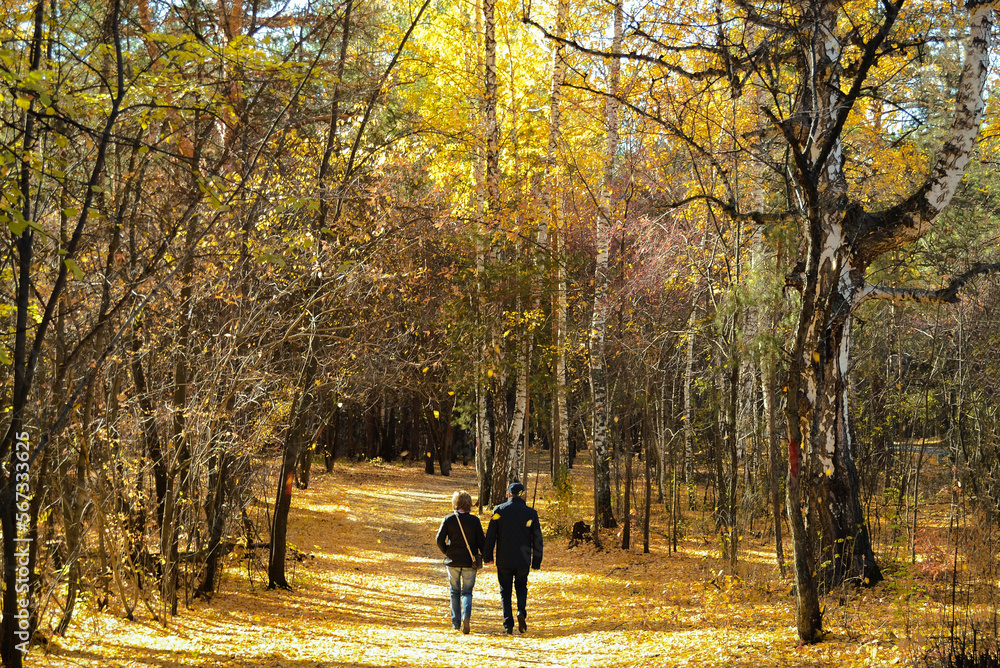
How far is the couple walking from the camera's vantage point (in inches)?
338

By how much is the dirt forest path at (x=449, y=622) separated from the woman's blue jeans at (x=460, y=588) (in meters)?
0.25

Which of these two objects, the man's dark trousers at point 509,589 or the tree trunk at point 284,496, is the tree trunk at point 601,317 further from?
the man's dark trousers at point 509,589

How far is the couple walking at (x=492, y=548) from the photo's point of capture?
859 centimetres

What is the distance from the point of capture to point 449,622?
32.3 ft

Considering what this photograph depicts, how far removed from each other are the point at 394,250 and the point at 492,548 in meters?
5.31

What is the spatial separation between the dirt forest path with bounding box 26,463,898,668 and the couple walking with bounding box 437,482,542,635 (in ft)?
1.18

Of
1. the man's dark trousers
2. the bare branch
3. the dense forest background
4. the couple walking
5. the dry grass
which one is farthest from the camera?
the man's dark trousers

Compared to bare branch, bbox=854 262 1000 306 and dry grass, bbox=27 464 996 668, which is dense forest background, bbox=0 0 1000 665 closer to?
bare branch, bbox=854 262 1000 306

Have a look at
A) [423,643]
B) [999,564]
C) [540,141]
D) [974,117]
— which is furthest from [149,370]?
[540,141]

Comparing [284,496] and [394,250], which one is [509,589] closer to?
[284,496]

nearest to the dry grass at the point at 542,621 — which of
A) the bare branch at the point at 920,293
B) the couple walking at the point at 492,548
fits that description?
the couple walking at the point at 492,548

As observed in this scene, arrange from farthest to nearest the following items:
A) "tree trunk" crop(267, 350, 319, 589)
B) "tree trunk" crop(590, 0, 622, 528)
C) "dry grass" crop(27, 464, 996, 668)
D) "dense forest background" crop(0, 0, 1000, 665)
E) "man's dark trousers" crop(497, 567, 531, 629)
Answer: "tree trunk" crop(590, 0, 622, 528)
"tree trunk" crop(267, 350, 319, 589)
"man's dark trousers" crop(497, 567, 531, 629)
"dry grass" crop(27, 464, 996, 668)
"dense forest background" crop(0, 0, 1000, 665)

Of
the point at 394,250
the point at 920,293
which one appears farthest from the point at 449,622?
the point at 920,293

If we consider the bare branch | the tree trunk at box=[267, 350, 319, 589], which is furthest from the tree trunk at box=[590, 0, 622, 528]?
the bare branch
